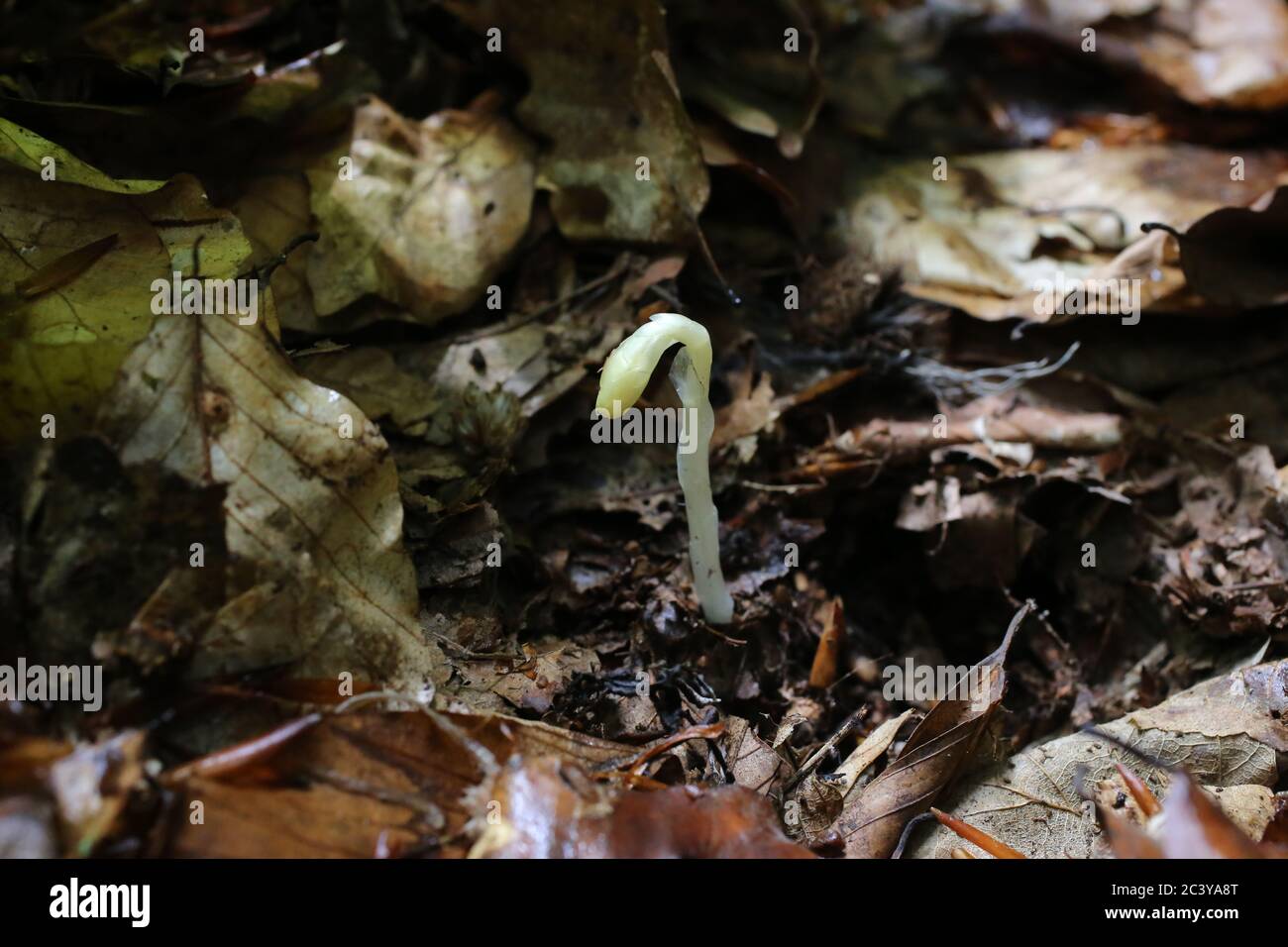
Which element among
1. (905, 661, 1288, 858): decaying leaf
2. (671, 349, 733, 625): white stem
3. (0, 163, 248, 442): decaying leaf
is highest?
(0, 163, 248, 442): decaying leaf

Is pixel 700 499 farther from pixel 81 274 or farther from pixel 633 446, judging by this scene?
pixel 81 274

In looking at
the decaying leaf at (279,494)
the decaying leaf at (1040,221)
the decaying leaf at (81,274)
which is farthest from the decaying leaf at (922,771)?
the decaying leaf at (81,274)

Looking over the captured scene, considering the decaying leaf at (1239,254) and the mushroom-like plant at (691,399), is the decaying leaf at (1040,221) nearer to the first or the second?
the decaying leaf at (1239,254)

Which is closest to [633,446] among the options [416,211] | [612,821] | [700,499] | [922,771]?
[700,499]

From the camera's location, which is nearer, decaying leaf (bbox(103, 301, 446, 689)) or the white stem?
decaying leaf (bbox(103, 301, 446, 689))

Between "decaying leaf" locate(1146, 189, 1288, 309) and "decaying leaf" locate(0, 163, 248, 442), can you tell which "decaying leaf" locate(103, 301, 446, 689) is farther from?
"decaying leaf" locate(1146, 189, 1288, 309)

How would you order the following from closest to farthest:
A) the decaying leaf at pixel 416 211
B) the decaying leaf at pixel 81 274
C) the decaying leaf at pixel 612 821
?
the decaying leaf at pixel 612 821, the decaying leaf at pixel 81 274, the decaying leaf at pixel 416 211

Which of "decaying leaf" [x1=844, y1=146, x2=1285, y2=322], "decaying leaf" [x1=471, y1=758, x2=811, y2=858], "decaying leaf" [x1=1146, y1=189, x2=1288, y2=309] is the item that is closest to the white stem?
"decaying leaf" [x1=471, y1=758, x2=811, y2=858]

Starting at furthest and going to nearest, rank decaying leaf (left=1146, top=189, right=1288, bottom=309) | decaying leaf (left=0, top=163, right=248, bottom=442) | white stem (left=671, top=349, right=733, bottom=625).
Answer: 1. decaying leaf (left=1146, top=189, right=1288, bottom=309)
2. white stem (left=671, top=349, right=733, bottom=625)
3. decaying leaf (left=0, top=163, right=248, bottom=442)
